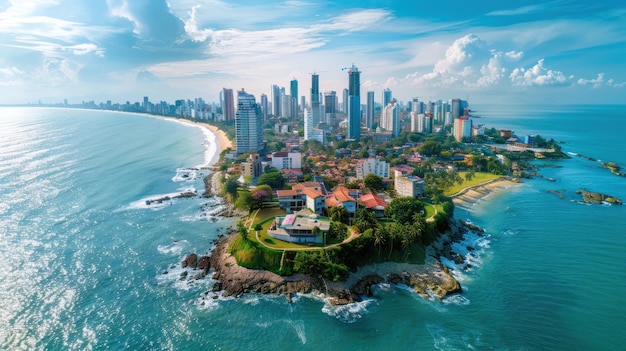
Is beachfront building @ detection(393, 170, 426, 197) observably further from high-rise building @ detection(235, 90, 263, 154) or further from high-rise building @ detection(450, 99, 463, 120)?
high-rise building @ detection(450, 99, 463, 120)

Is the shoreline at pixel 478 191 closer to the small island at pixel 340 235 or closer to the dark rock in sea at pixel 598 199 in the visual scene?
the small island at pixel 340 235

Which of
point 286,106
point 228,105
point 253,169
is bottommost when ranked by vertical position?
point 253,169

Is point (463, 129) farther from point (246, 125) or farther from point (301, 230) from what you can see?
point (301, 230)

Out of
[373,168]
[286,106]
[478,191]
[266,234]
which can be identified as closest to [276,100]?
[286,106]

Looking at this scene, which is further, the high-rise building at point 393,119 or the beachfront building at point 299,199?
the high-rise building at point 393,119

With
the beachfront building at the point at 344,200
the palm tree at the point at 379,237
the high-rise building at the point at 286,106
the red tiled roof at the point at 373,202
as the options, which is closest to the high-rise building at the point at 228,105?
the high-rise building at the point at 286,106

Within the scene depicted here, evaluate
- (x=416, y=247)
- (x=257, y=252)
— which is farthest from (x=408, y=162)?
(x=257, y=252)

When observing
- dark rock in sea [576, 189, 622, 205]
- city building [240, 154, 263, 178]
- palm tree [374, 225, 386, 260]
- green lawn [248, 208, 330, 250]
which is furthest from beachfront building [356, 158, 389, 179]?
palm tree [374, 225, 386, 260]

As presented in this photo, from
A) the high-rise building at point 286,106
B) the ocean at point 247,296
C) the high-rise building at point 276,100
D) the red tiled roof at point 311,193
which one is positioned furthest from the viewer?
the high-rise building at point 276,100

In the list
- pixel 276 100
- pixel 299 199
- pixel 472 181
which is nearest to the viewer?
pixel 299 199
